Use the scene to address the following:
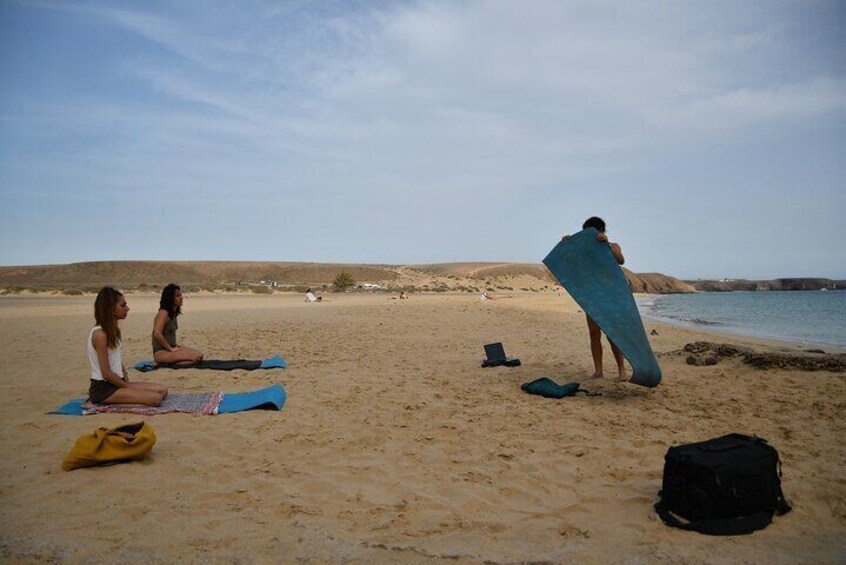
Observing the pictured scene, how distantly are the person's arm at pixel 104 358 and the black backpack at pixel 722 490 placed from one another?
17.6ft

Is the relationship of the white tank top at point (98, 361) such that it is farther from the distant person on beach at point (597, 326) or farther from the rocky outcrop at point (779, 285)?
the rocky outcrop at point (779, 285)

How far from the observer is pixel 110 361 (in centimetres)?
573

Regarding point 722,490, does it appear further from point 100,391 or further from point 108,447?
point 100,391

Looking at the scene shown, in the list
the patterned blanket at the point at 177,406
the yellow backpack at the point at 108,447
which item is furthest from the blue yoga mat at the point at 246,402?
the yellow backpack at the point at 108,447

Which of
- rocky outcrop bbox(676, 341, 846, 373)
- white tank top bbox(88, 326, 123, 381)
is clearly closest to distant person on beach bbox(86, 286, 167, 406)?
white tank top bbox(88, 326, 123, 381)

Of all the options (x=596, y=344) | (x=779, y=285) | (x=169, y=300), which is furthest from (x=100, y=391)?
(x=779, y=285)

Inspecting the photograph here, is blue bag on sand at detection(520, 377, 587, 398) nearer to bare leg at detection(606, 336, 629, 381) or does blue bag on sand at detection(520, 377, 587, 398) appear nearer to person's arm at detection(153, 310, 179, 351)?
bare leg at detection(606, 336, 629, 381)

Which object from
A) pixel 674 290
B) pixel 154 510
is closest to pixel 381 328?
pixel 154 510

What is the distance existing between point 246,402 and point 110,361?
150cm

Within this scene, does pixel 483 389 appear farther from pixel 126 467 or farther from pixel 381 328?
pixel 381 328

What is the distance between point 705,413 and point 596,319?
156cm

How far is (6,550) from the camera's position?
3037 mm

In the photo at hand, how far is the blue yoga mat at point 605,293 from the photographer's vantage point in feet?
20.7

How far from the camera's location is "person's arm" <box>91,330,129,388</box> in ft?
18.2
